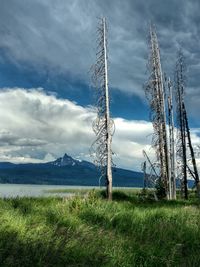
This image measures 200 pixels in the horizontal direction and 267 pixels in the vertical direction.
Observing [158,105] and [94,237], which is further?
[158,105]

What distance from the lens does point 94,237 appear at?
9727 millimetres

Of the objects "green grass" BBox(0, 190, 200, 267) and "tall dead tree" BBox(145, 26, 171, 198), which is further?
"tall dead tree" BBox(145, 26, 171, 198)

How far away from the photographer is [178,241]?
1084 centimetres

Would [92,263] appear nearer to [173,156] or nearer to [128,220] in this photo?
[128,220]

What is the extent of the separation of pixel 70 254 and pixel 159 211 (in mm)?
7038

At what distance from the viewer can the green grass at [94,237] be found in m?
7.96

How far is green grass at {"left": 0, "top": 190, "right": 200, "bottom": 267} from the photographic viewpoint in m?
7.96

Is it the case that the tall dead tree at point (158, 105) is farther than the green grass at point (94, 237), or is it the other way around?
the tall dead tree at point (158, 105)

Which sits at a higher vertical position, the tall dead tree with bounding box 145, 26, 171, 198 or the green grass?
the tall dead tree with bounding box 145, 26, 171, 198

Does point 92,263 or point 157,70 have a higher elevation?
point 157,70

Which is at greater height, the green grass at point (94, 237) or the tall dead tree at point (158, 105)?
the tall dead tree at point (158, 105)

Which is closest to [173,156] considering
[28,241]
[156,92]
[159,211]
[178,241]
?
[156,92]

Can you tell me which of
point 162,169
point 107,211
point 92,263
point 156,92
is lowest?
point 92,263

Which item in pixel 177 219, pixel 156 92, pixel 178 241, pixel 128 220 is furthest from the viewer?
pixel 156 92
